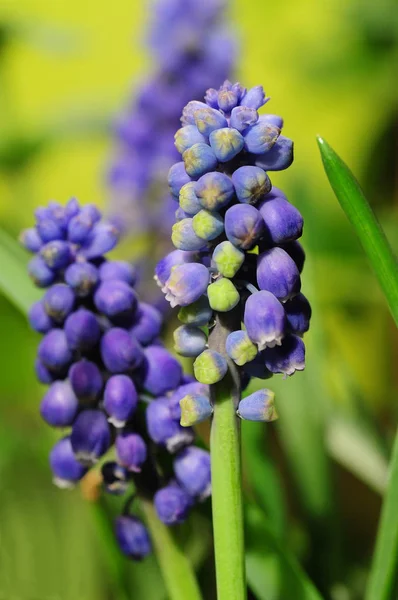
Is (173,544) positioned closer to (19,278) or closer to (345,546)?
(19,278)

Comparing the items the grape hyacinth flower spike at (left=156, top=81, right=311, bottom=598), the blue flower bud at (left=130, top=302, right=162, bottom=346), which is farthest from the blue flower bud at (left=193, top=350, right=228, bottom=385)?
the blue flower bud at (left=130, top=302, right=162, bottom=346)

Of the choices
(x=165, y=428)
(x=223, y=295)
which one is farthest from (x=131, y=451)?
(x=223, y=295)

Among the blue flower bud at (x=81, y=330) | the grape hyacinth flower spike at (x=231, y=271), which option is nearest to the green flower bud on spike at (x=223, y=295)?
the grape hyacinth flower spike at (x=231, y=271)

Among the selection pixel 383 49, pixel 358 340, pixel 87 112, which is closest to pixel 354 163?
pixel 383 49

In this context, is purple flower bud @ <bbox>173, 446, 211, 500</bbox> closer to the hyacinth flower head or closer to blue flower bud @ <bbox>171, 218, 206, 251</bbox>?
the hyacinth flower head

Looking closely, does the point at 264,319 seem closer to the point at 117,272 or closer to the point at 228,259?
the point at 228,259

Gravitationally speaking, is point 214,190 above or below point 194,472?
above
